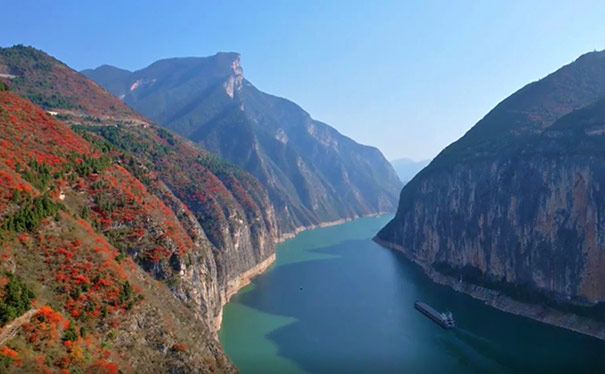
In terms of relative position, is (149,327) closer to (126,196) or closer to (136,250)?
(136,250)

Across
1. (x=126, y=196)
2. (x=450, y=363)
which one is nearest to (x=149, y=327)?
(x=126, y=196)

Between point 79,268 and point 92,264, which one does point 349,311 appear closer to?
point 92,264

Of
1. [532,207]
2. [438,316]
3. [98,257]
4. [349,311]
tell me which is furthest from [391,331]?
[98,257]

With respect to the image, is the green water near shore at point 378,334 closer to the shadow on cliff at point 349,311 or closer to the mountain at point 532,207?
the shadow on cliff at point 349,311

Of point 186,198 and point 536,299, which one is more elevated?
point 186,198

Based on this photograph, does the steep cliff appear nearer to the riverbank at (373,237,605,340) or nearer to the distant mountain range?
the distant mountain range
